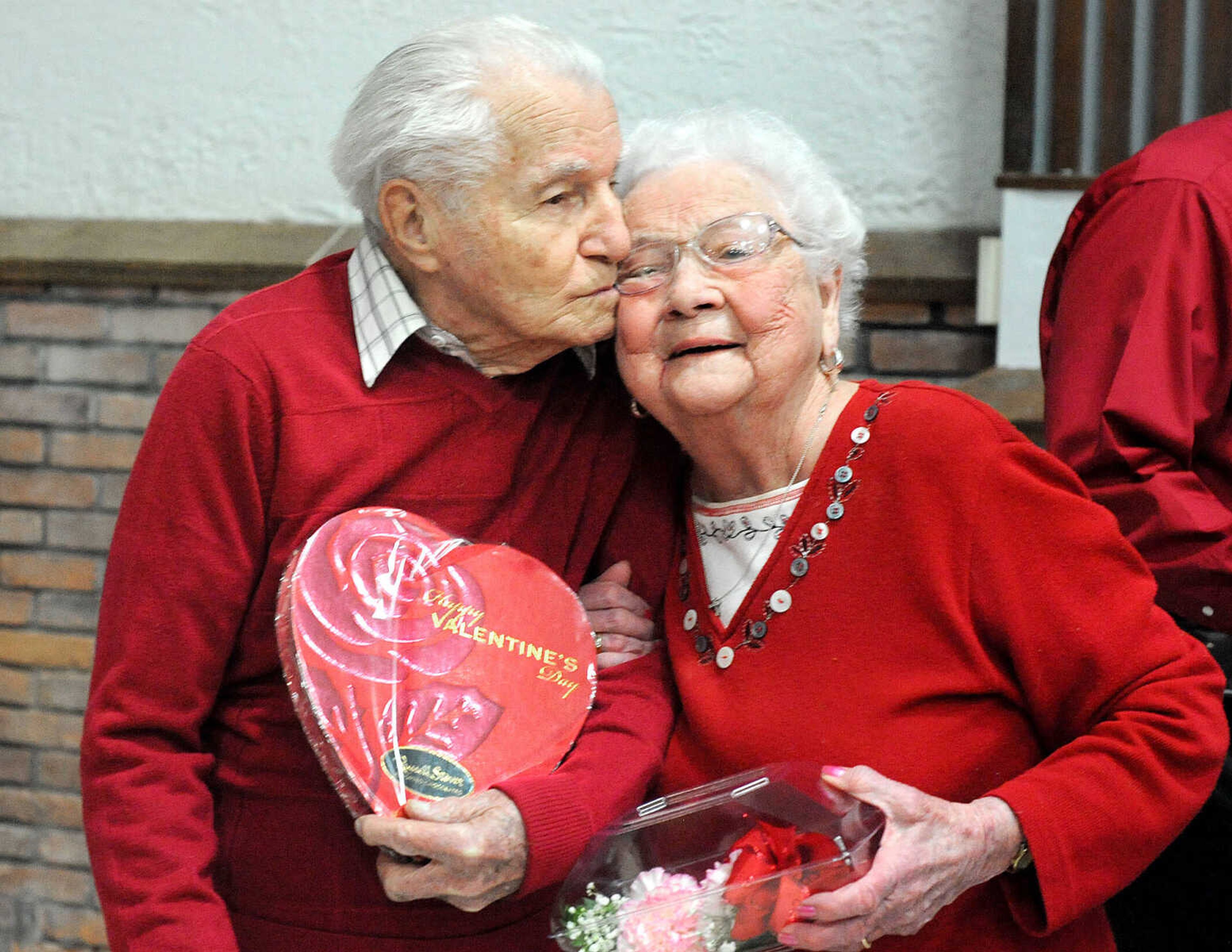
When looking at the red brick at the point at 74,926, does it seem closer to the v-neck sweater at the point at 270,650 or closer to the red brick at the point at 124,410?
the red brick at the point at 124,410

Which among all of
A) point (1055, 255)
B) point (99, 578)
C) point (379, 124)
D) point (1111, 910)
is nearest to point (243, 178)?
point (99, 578)

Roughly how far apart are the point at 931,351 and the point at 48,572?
2203 mm

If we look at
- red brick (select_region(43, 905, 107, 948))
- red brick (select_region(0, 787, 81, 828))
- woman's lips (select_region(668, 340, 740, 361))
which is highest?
woman's lips (select_region(668, 340, 740, 361))

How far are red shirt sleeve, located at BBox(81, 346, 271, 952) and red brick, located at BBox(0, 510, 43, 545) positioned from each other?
194 cm

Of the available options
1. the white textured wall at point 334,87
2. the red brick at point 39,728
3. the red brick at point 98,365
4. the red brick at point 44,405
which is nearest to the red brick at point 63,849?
the red brick at point 39,728

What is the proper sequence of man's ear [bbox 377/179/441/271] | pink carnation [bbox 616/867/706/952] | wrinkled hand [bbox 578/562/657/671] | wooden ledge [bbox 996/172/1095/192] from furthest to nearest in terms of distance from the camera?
wooden ledge [bbox 996/172/1095/192], wrinkled hand [bbox 578/562/657/671], man's ear [bbox 377/179/441/271], pink carnation [bbox 616/867/706/952]

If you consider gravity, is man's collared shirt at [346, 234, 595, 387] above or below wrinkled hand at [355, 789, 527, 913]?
above

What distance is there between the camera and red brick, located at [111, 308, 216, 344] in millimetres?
3053

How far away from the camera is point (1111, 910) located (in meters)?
1.93

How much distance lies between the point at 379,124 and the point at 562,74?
0.22 meters

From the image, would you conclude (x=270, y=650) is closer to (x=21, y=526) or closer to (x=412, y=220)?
(x=412, y=220)

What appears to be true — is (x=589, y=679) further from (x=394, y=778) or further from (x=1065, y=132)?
(x=1065, y=132)

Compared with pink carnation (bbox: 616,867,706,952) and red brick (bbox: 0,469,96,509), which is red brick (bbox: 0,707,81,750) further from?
pink carnation (bbox: 616,867,706,952)

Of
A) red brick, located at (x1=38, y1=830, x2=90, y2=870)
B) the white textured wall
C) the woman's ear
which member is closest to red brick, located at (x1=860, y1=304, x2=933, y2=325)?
the white textured wall
